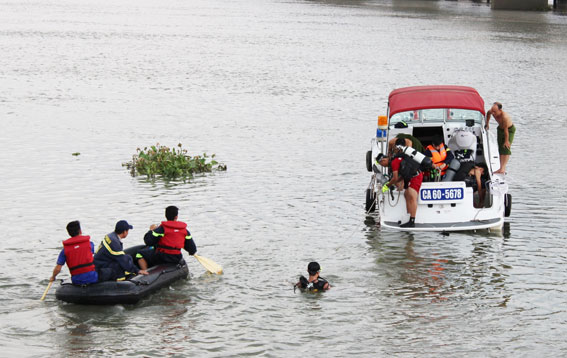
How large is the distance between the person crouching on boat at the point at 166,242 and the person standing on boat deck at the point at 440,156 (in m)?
5.88

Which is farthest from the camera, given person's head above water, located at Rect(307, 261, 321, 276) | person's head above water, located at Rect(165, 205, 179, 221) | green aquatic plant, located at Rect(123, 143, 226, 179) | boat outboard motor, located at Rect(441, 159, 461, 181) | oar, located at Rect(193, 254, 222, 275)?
green aquatic plant, located at Rect(123, 143, 226, 179)

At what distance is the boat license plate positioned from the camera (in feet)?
54.0

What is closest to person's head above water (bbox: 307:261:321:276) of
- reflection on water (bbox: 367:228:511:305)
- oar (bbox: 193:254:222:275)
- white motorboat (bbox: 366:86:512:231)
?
reflection on water (bbox: 367:228:511:305)

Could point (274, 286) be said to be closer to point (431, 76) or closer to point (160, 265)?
point (160, 265)

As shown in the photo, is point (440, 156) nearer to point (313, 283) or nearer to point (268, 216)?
point (268, 216)

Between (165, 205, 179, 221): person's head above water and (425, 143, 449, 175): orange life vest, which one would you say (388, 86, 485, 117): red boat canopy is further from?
(165, 205, 179, 221): person's head above water

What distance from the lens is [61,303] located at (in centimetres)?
1303

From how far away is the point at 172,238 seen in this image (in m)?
13.7

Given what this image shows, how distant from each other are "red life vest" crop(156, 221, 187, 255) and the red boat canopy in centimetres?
704

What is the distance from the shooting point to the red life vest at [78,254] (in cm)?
1241

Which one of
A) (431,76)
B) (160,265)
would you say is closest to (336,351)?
(160,265)

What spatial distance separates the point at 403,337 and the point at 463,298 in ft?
6.55

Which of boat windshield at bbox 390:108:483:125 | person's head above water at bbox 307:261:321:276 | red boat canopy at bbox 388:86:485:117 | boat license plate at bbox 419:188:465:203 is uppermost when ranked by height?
red boat canopy at bbox 388:86:485:117

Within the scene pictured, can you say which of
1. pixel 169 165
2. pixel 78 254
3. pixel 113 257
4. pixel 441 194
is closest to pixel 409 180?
pixel 441 194
